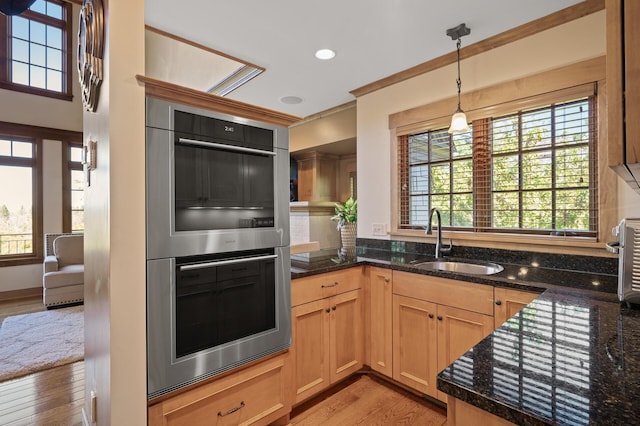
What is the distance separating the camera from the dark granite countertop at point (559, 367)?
0.59 metres

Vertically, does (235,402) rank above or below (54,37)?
below

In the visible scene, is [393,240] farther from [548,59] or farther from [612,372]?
[612,372]

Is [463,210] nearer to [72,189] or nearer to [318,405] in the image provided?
[318,405]

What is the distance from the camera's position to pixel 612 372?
0.71 meters

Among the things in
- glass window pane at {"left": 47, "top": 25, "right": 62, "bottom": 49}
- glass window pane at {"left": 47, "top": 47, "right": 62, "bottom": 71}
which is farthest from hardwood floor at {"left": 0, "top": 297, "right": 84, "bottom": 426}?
glass window pane at {"left": 47, "top": 25, "right": 62, "bottom": 49}

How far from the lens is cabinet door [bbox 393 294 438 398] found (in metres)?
2.04

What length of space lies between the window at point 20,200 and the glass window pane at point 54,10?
2140 mm

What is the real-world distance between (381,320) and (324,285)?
0.55 meters

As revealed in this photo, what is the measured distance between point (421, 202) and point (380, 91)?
3.58 ft

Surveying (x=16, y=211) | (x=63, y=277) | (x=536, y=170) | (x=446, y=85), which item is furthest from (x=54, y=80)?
(x=536, y=170)

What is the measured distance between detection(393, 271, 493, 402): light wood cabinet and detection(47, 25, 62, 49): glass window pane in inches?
262

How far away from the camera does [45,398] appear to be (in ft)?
7.39

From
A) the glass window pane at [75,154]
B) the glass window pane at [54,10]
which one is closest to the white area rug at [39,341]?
the glass window pane at [75,154]

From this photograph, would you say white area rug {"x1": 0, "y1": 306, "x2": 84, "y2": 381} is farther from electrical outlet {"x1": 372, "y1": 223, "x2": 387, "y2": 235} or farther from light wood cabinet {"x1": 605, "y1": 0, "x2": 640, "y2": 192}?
light wood cabinet {"x1": 605, "y1": 0, "x2": 640, "y2": 192}
